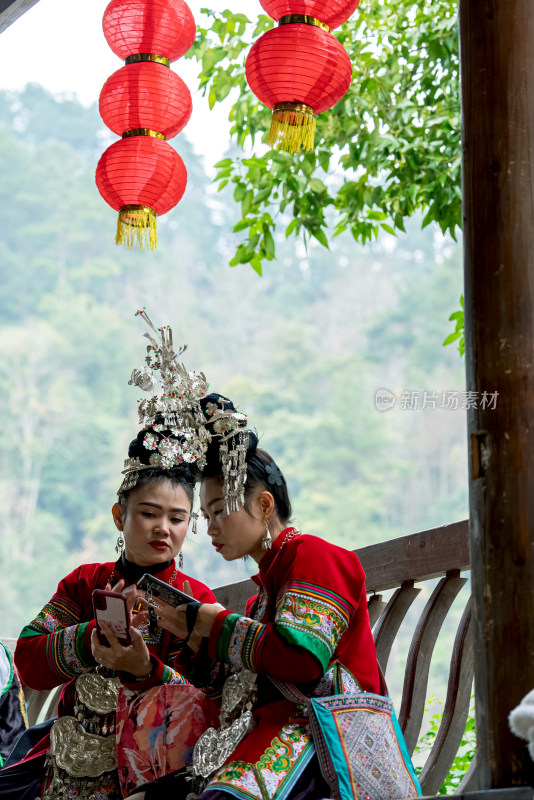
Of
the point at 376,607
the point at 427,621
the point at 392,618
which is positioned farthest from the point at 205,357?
the point at 427,621

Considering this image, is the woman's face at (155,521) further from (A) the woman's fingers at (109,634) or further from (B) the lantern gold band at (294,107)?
(B) the lantern gold band at (294,107)

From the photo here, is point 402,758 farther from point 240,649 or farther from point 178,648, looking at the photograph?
point 178,648

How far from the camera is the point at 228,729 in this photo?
1945mm

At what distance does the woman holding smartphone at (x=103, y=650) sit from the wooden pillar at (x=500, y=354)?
31.8 inches

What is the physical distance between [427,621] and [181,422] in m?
0.84

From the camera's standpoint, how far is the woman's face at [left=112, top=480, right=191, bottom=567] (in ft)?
7.78

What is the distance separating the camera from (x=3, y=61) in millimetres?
22750

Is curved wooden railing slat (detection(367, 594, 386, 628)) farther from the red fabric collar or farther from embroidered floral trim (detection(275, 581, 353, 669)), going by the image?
embroidered floral trim (detection(275, 581, 353, 669))

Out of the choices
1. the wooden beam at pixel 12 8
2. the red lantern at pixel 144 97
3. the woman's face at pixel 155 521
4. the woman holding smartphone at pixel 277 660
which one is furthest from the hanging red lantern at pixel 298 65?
the woman holding smartphone at pixel 277 660

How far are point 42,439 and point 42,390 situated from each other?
991 millimetres

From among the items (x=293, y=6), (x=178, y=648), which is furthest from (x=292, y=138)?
(x=178, y=648)

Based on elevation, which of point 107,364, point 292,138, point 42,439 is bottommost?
point 292,138

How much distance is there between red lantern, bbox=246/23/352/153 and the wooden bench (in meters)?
1.28

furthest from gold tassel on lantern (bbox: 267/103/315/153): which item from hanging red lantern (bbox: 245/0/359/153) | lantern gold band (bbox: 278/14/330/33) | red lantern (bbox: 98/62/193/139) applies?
red lantern (bbox: 98/62/193/139)
